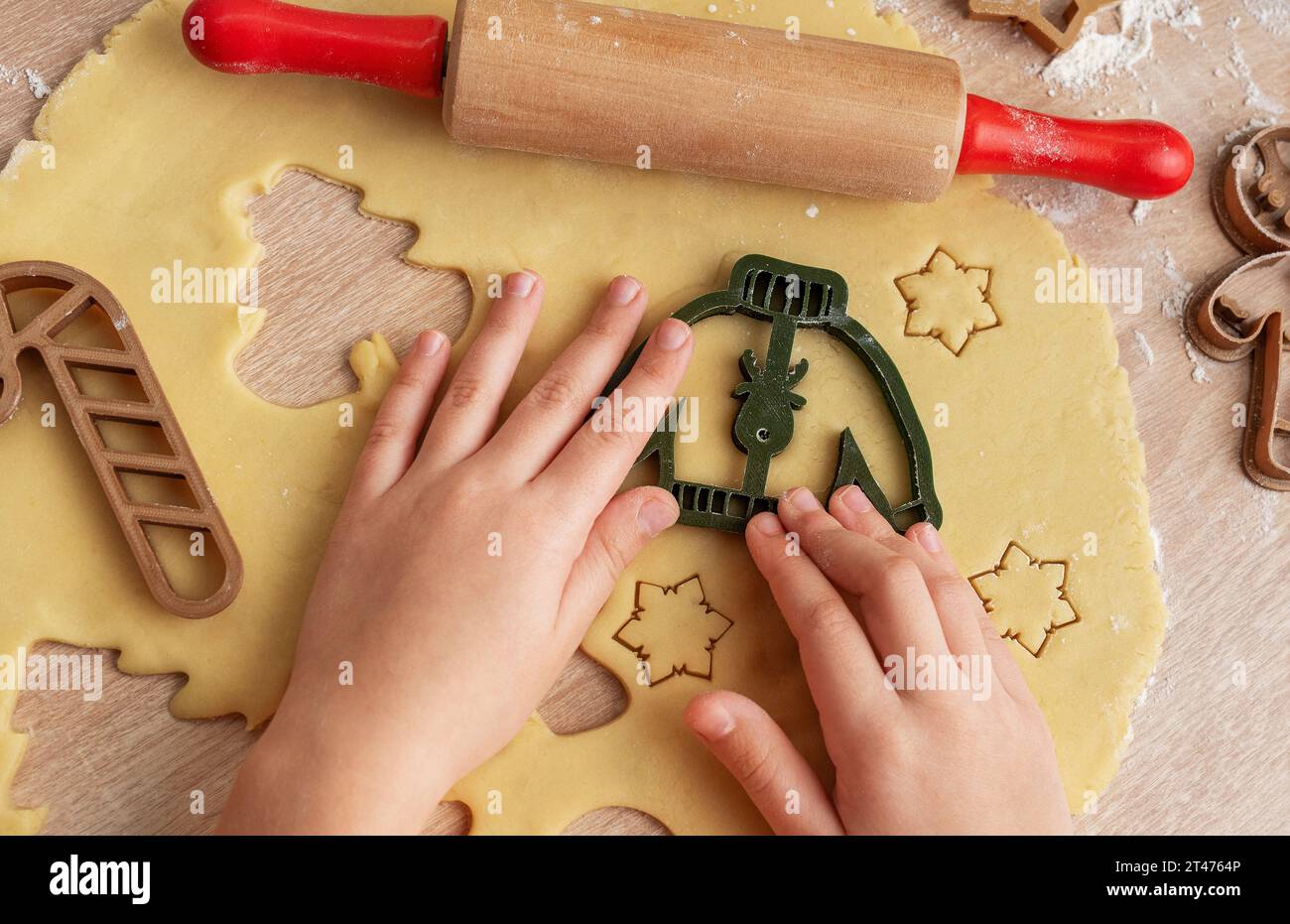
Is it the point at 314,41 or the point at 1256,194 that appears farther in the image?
the point at 1256,194

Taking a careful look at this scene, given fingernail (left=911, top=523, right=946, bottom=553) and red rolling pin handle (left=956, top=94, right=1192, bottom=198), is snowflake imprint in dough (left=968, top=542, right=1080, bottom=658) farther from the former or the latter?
red rolling pin handle (left=956, top=94, right=1192, bottom=198)

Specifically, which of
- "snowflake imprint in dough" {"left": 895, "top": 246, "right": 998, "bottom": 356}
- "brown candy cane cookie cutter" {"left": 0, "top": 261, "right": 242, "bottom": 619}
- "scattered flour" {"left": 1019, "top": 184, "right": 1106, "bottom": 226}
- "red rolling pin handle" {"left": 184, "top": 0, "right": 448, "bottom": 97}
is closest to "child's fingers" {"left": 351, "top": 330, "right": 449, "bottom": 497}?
"brown candy cane cookie cutter" {"left": 0, "top": 261, "right": 242, "bottom": 619}

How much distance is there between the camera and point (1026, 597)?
1053mm

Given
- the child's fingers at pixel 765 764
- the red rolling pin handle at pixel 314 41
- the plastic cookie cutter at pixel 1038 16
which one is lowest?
the child's fingers at pixel 765 764

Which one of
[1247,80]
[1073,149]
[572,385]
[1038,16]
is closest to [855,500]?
[572,385]

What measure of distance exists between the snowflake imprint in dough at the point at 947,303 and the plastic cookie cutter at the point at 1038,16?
0.29 metres

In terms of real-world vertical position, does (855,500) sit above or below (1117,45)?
below

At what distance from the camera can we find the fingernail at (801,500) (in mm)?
1016

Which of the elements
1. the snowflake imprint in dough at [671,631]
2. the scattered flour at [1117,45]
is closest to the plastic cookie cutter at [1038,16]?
the scattered flour at [1117,45]

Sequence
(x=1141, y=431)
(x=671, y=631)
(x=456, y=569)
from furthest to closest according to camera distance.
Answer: (x=1141, y=431)
(x=671, y=631)
(x=456, y=569)

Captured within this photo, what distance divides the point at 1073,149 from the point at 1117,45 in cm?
23

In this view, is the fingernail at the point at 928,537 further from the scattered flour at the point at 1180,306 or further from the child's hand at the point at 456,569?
the scattered flour at the point at 1180,306

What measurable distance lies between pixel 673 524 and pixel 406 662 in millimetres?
297

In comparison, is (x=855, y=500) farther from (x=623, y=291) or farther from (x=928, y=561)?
(x=623, y=291)
